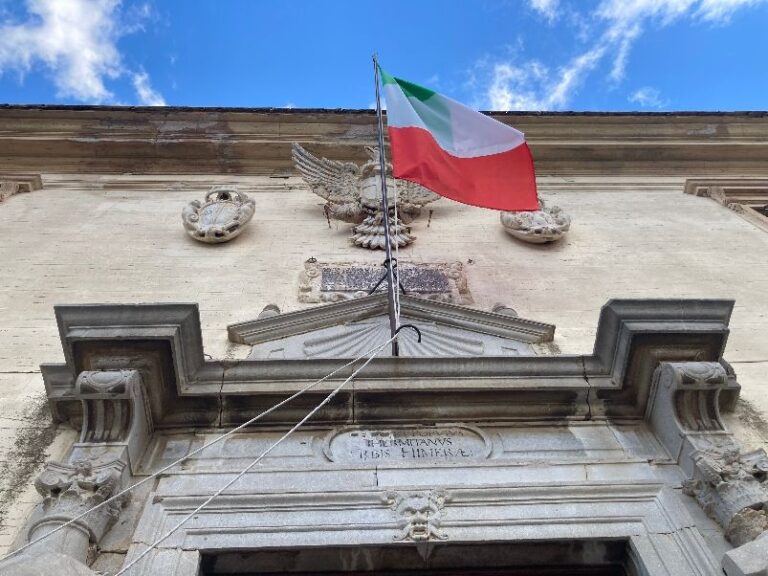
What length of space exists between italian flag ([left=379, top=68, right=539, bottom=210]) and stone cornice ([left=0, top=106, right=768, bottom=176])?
2532 mm

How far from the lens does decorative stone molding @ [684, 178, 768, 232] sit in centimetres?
814

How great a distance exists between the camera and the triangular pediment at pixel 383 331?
4.82m

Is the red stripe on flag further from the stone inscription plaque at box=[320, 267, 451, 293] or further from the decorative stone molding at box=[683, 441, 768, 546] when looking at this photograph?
the decorative stone molding at box=[683, 441, 768, 546]

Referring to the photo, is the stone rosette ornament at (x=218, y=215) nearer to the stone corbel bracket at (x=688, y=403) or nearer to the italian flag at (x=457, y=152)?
the italian flag at (x=457, y=152)

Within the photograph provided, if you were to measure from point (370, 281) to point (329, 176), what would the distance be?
6.97ft

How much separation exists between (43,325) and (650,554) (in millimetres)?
4269

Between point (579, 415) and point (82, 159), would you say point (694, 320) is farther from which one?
point (82, 159)

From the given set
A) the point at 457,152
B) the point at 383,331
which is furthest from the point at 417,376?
the point at 457,152

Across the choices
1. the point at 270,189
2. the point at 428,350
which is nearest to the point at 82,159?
→ the point at 270,189

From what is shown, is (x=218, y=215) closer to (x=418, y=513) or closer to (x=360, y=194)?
(x=360, y=194)

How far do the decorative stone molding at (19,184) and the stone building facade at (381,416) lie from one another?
1.66 m

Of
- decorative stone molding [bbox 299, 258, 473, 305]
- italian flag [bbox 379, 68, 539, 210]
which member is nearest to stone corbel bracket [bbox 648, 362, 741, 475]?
italian flag [bbox 379, 68, 539, 210]

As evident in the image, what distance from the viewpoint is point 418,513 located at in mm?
3434

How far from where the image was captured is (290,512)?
3.47 meters
